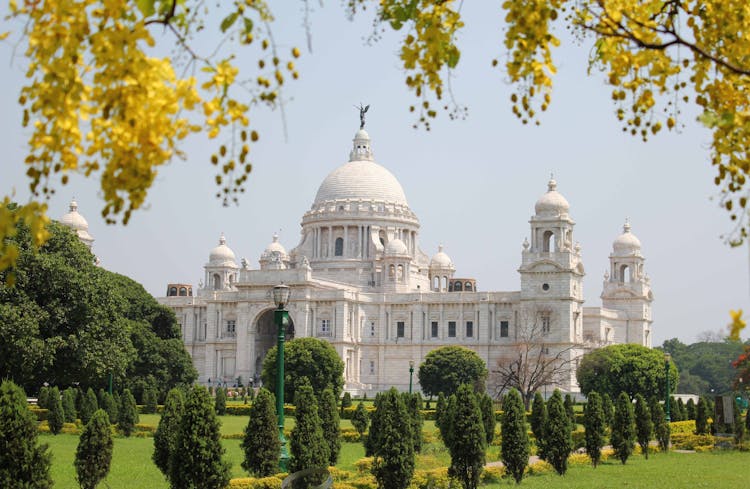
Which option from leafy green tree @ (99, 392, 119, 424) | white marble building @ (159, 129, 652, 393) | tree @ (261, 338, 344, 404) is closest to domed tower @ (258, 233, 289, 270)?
white marble building @ (159, 129, 652, 393)

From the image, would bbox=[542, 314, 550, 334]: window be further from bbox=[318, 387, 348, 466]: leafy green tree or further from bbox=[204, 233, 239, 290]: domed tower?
bbox=[318, 387, 348, 466]: leafy green tree

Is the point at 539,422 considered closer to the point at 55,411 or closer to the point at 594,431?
the point at 594,431

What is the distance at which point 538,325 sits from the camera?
8219 centimetres

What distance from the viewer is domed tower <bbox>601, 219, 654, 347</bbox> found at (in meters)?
90.9

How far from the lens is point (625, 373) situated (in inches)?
2640

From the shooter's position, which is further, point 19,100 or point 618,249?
point 618,249

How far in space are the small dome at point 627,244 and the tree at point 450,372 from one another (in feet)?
75.5

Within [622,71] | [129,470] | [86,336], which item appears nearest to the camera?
[622,71]

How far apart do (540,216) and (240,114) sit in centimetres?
7668

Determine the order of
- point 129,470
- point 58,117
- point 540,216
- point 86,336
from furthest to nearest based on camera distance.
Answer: point 540,216 → point 86,336 → point 129,470 → point 58,117

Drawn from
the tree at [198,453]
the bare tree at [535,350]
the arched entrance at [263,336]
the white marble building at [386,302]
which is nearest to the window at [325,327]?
the white marble building at [386,302]

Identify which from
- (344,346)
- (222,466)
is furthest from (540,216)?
(222,466)

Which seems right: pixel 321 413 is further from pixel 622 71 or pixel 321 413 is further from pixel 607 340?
pixel 607 340

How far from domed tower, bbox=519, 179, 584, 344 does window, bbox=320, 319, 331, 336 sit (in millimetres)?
14025
